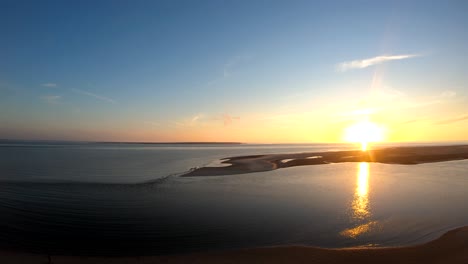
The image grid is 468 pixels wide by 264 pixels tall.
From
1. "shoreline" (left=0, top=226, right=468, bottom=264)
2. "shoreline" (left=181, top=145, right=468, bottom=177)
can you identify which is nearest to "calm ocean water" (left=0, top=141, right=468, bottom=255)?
"shoreline" (left=0, top=226, right=468, bottom=264)

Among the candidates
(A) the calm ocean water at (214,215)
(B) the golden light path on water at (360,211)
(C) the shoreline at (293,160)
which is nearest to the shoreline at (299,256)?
(A) the calm ocean water at (214,215)

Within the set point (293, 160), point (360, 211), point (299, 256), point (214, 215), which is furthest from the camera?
point (293, 160)

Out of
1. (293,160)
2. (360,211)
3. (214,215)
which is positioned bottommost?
(214,215)

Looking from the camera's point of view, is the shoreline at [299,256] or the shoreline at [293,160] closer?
the shoreline at [299,256]

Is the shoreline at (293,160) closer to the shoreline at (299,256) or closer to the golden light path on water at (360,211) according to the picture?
the golden light path on water at (360,211)

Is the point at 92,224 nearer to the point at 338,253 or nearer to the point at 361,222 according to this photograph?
the point at 338,253

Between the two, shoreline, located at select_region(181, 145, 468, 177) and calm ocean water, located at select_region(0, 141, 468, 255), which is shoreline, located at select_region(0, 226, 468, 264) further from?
shoreline, located at select_region(181, 145, 468, 177)

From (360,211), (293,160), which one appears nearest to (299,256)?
(360,211)

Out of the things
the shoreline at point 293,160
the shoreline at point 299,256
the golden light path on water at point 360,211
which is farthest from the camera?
the shoreline at point 293,160

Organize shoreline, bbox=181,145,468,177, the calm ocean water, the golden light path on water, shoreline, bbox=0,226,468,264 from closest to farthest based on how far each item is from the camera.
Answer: shoreline, bbox=0,226,468,264, the calm ocean water, the golden light path on water, shoreline, bbox=181,145,468,177

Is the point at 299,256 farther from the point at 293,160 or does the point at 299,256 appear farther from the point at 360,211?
the point at 293,160
